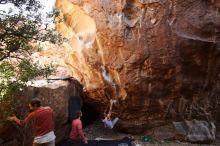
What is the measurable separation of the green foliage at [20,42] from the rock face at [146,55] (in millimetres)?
2924

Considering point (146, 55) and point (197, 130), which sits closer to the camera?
point (146, 55)

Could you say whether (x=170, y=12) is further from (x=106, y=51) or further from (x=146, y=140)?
(x=146, y=140)

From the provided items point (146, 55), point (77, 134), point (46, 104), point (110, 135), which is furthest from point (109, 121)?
point (77, 134)

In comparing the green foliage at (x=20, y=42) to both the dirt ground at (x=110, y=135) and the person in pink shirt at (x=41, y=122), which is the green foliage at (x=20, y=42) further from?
the dirt ground at (x=110, y=135)

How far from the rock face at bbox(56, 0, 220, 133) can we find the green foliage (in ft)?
9.59

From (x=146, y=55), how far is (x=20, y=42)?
4331 mm

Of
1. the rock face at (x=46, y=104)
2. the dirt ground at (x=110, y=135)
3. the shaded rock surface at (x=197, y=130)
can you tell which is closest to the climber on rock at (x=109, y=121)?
the dirt ground at (x=110, y=135)

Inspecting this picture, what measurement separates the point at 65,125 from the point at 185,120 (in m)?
3.78

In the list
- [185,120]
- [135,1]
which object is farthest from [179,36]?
[185,120]

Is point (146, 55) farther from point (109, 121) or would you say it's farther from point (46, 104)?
point (46, 104)

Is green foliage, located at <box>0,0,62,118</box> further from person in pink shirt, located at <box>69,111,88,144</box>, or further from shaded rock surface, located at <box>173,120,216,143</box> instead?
shaded rock surface, located at <box>173,120,216,143</box>

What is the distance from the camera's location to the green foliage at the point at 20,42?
7.31 meters

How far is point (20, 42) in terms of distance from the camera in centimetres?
759

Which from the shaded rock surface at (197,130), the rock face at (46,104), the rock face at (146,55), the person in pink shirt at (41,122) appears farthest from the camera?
the shaded rock surface at (197,130)
